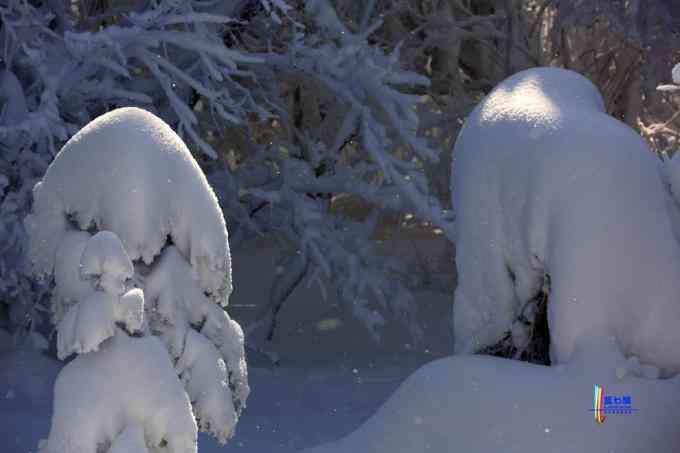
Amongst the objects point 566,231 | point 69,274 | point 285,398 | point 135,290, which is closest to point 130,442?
point 135,290

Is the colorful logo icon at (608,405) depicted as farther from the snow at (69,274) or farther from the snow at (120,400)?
the snow at (69,274)

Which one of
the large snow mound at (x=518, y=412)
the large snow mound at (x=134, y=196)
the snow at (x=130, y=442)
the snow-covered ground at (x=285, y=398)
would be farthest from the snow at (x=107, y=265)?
the snow-covered ground at (x=285, y=398)

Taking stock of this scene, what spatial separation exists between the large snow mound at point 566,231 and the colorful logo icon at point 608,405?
0.92ft

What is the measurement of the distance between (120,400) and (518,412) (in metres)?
2.43

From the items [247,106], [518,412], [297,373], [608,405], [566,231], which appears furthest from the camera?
[247,106]

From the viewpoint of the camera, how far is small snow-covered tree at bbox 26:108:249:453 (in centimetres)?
525

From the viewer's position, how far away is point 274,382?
12055mm

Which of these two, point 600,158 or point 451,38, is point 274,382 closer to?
point 451,38

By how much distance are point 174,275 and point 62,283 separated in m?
0.50

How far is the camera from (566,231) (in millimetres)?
7012

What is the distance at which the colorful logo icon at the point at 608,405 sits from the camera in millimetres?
6742

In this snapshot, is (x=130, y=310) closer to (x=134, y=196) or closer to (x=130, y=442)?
(x=130, y=442)

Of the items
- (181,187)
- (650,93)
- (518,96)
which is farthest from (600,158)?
(650,93)

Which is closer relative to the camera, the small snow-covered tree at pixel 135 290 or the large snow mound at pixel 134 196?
the small snow-covered tree at pixel 135 290
